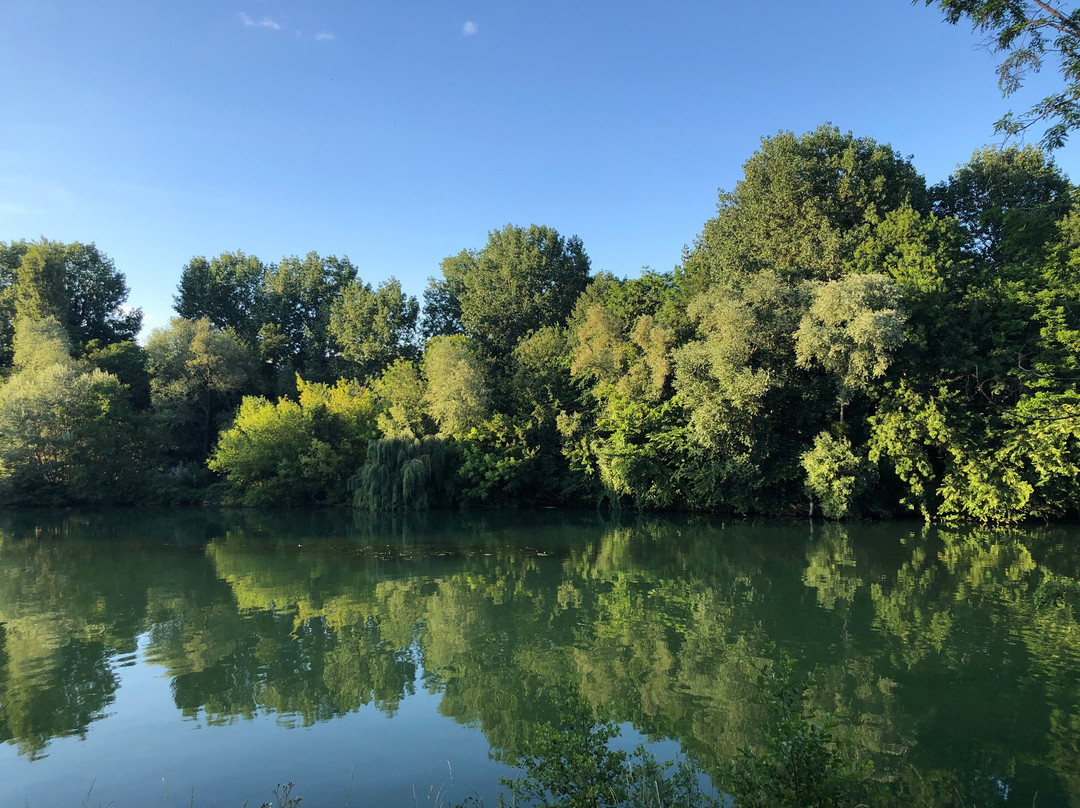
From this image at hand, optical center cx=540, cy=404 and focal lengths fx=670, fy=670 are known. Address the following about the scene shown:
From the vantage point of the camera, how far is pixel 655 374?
3039 centimetres

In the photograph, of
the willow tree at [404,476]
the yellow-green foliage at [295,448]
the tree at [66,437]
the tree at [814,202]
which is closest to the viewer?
the tree at [814,202]

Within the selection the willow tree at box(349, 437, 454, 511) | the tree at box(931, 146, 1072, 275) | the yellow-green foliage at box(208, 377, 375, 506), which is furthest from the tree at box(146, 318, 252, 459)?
the tree at box(931, 146, 1072, 275)

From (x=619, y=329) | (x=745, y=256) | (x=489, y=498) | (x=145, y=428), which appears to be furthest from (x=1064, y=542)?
(x=145, y=428)

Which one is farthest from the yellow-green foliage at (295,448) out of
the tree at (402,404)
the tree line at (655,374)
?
the tree at (402,404)

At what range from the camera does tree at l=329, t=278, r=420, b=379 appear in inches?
1893

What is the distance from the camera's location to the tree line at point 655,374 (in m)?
24.3

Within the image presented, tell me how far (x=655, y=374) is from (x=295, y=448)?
21295 millimetres

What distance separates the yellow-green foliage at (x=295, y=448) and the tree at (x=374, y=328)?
26.6 ft

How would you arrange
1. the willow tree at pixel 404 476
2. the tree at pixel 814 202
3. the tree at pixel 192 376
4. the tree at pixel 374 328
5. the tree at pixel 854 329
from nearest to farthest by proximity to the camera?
the tree at pixel 854 329
the tree at pixel 814 202
the willow tree at pixel 404 476
the tree at pixel 192 376
the tree at pixel 374 328

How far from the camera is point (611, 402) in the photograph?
32094 millimetres

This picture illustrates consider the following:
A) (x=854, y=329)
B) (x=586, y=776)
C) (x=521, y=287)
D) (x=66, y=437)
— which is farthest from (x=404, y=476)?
(x=586, y=776)

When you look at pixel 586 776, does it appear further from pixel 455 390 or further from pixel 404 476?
pixel 455 390

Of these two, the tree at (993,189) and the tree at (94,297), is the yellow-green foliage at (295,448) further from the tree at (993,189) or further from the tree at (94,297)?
the tree at (993,189)

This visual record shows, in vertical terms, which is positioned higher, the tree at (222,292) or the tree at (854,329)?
the tree at (222,292)
